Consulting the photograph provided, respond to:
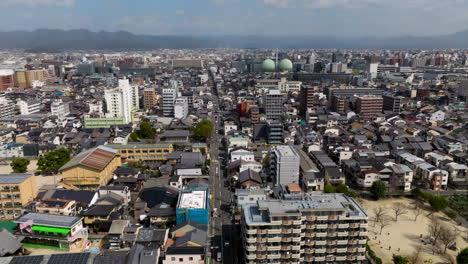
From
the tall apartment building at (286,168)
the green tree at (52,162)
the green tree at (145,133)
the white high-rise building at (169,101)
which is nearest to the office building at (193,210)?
the tall apartment building at (286,168)

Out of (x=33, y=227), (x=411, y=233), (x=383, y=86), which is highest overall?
(x=383, y=86)

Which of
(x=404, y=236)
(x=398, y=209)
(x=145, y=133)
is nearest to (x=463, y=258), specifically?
(x=404, y=236)

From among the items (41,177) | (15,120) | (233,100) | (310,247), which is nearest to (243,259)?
(310,247)

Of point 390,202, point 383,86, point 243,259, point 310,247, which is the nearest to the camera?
point 310,247

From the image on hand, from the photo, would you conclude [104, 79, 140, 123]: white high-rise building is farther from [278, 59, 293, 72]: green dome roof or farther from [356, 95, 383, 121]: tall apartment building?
[278, 59, 293, 72]: green dome roof

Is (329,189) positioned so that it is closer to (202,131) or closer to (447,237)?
(447,237)

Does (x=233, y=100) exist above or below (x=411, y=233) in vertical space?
above

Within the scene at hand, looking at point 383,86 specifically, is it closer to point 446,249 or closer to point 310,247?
point 446,249

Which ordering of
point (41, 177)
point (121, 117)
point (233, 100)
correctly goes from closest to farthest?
point (41, 177) → point (121, 117) → point (233, 100)
